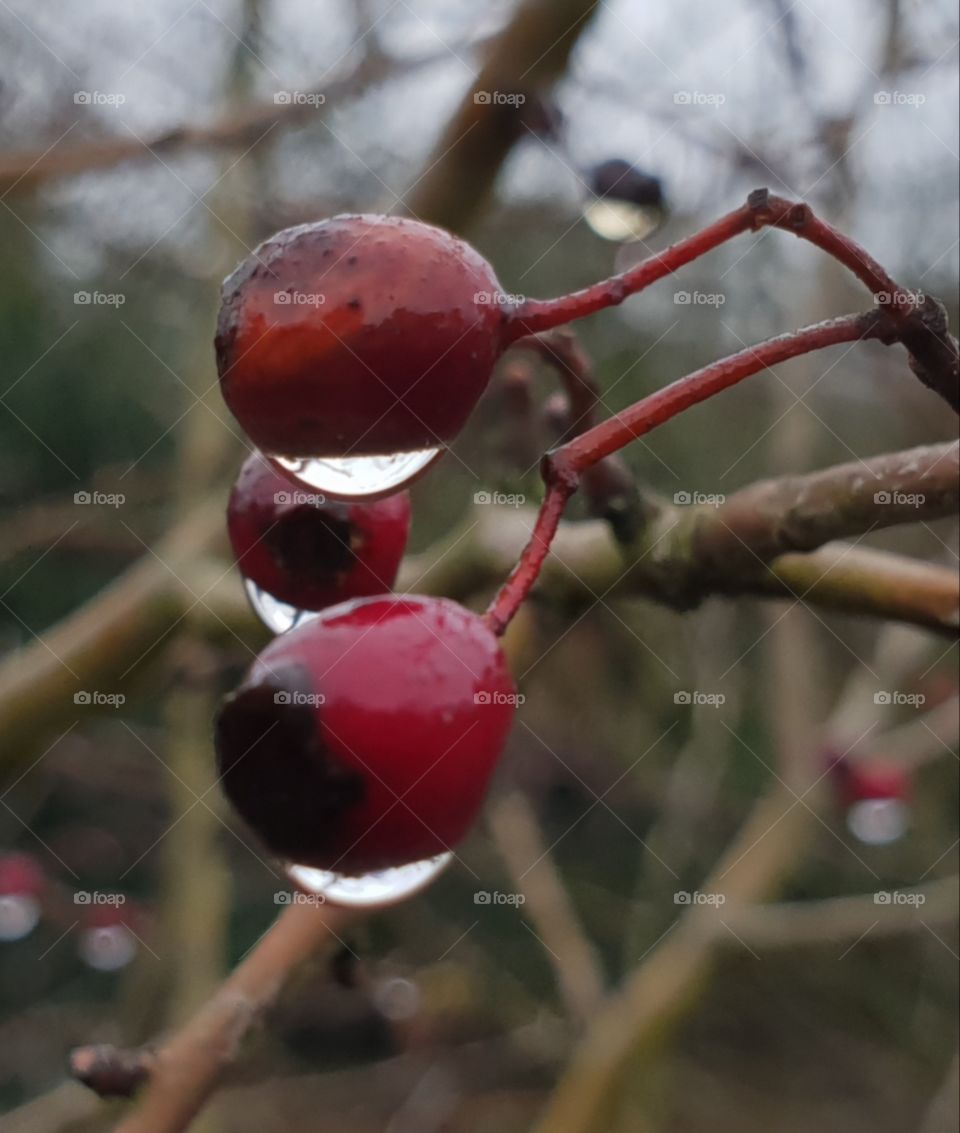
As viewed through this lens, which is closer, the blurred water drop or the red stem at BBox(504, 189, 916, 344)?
the red stem at BBox(504, 189, 916, 344)

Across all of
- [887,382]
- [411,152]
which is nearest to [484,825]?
[887,382]

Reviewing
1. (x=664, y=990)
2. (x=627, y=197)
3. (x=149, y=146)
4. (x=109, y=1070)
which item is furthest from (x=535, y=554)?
(x=664, y=990)

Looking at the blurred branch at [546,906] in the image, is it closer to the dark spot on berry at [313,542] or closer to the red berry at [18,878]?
the red berry at [18,878]

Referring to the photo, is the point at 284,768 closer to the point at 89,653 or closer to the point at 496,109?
the point at 89,653

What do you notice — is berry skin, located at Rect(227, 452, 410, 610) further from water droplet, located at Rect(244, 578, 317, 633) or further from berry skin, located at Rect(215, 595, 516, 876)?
berry skin, located at Rect(215, 595, 516, 876)

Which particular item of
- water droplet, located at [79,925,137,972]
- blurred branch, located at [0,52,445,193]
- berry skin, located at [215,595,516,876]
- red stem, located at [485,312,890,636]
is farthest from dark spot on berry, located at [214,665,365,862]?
water droplet, located at [79,925,137,972]

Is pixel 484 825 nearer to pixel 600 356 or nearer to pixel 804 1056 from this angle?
pixel 600 356

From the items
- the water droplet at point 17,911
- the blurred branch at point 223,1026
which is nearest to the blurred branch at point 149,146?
the blurred branch at point 223,1026
